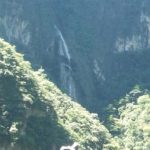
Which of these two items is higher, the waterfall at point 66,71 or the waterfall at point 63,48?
the waterfall at point 63,48

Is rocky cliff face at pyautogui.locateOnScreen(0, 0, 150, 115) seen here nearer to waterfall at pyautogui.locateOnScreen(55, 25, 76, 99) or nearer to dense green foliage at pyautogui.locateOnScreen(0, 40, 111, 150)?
waterfall at pyautogui.locateOnScreen(55, 25, 76, 99)

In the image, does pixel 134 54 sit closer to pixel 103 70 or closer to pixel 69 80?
pixel 103 70

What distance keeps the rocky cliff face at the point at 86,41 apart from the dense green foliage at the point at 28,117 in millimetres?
19478

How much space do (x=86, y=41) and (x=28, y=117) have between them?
36164 mm

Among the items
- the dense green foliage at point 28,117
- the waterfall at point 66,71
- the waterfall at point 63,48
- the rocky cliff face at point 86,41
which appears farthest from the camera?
the waterfall at point 63,48

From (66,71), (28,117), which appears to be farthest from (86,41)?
(28,117)

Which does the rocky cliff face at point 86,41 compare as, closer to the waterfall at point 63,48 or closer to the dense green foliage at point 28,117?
the waterfall at point 63,48

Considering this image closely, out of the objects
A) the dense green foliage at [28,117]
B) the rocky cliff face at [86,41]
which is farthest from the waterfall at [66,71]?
the dense green foliage at [28,117]

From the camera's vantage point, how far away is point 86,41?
69.9m

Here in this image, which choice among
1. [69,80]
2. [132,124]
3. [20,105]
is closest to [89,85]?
[69,80]

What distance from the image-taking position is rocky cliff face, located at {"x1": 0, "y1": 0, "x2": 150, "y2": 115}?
208 feet

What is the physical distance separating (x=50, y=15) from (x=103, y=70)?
7.85 metres

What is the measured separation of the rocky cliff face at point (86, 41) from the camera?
63531mm

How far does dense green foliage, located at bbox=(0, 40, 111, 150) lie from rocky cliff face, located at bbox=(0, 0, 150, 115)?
19478 millimetres
